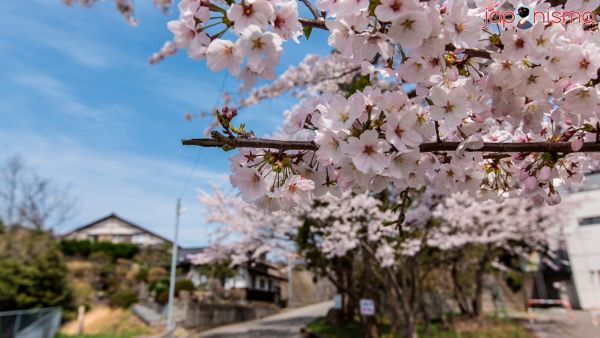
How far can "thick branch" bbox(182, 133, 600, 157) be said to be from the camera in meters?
1.50

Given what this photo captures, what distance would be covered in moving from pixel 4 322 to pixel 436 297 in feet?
57.8

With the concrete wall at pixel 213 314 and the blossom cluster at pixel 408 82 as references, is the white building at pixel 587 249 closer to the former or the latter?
the concrete wall at pixel 213 314

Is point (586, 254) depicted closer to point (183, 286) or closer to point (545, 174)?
point (183, 286)

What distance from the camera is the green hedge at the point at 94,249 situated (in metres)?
30.7

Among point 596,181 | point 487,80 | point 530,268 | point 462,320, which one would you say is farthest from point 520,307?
point 487,80

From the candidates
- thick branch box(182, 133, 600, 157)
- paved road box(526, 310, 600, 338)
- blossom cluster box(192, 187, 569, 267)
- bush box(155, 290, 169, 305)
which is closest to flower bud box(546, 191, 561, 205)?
thick branch box(182, 133, 600, 157)

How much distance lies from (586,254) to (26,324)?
90.1ft

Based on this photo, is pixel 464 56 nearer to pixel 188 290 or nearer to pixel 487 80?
pixel 487 80

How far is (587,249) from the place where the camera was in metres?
24.1

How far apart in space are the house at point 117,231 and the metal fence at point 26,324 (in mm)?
32854

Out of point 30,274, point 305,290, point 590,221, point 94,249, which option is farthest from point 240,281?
point 590,221

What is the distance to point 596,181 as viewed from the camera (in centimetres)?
2584

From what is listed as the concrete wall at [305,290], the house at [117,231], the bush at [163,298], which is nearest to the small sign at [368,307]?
the bush at [163,298]

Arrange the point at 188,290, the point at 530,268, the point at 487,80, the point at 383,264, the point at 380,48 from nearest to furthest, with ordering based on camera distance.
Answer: the point at 380,48, the point at 487,80, the point at 383,264, the point at 188,290, the point at 530,268
